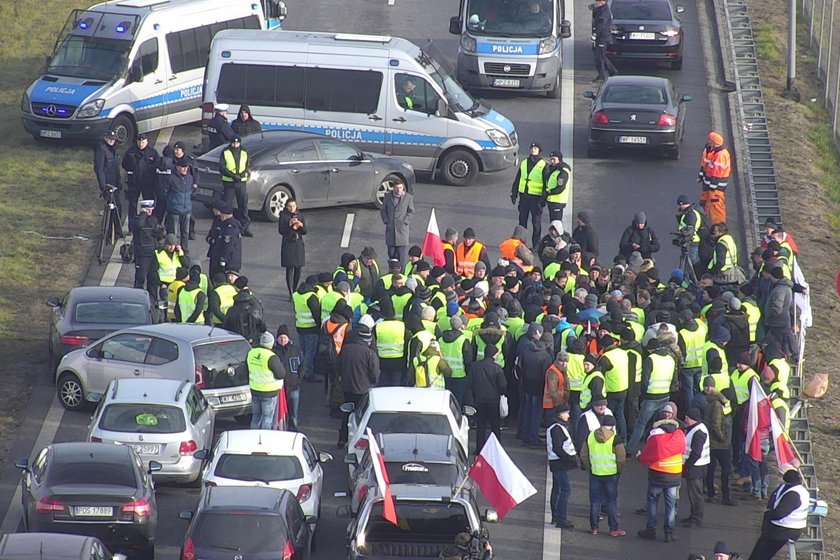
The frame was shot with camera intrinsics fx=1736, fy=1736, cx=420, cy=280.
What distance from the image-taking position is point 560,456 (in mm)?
20516

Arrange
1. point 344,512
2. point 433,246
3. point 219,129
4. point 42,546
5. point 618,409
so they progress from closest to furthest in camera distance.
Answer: point 42,546 → point 344,512 → point 618,409 → point 433,246 → point 219,129

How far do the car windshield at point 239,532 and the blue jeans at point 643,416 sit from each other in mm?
6081

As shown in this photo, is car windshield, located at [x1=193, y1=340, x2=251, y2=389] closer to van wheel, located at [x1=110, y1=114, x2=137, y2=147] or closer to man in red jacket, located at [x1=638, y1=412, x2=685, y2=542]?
man in red jacket, located at [x1=638, y1=412, x2=685, y2=542]

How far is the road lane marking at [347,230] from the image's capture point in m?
30.1

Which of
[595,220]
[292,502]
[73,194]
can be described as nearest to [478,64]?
[595,220]

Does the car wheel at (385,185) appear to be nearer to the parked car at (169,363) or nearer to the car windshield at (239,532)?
the parked car at (169,363)

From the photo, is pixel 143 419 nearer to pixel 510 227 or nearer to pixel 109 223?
pixel 109 223

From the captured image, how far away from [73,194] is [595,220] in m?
9.87

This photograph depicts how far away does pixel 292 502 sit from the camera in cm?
1919

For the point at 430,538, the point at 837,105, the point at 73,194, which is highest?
the point at 430,538

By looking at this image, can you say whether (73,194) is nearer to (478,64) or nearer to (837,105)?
(478,64)

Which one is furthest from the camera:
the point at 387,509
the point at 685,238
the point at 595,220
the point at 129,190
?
the point at 595,220

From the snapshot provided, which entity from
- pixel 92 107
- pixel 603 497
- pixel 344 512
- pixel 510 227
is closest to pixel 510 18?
pixel 510 227

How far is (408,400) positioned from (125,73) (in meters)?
15.0
